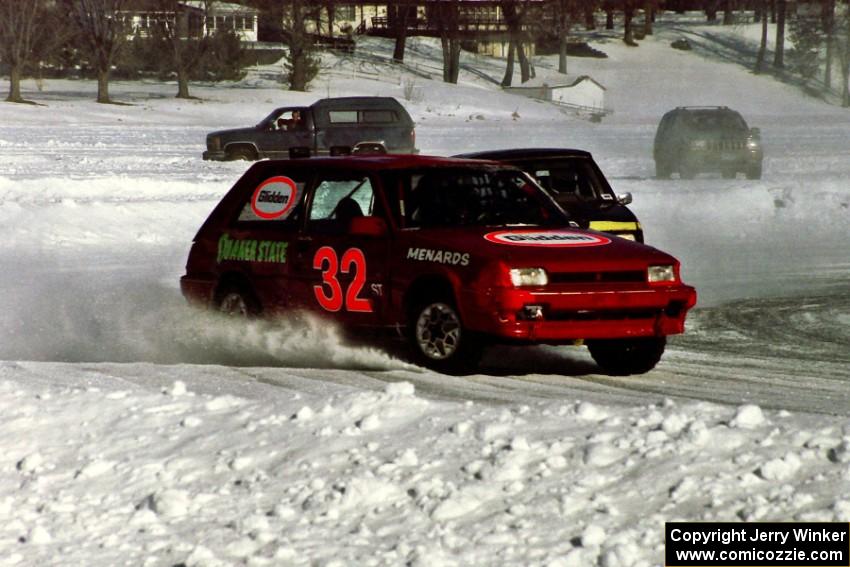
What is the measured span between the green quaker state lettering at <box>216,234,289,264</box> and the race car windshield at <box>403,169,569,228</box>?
1065 mm

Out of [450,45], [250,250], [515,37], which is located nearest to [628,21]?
→ [515,37]

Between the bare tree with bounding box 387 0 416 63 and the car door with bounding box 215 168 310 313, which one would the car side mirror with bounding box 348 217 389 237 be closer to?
the car door with bounding box 215 168 310 313

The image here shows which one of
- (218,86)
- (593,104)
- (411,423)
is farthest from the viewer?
(593,104)

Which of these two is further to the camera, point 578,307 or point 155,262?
point 155,262

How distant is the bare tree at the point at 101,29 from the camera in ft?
216

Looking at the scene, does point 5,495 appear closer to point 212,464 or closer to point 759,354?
point 212,464

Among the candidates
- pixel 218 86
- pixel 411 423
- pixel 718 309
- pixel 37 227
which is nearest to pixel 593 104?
pixel 218 86

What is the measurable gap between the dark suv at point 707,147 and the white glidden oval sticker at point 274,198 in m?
21.0

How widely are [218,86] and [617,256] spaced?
71.4 m

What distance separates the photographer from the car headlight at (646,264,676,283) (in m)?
9.06

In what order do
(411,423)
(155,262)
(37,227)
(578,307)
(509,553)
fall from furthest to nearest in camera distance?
(37,227)
(155,262)
(578,307)
(411,423)
(509,553)

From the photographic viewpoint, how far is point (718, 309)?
511 inches

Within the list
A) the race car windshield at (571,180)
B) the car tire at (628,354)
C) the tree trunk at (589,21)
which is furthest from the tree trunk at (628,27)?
the car tire at (628,354)

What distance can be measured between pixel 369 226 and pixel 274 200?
120 centimetres
